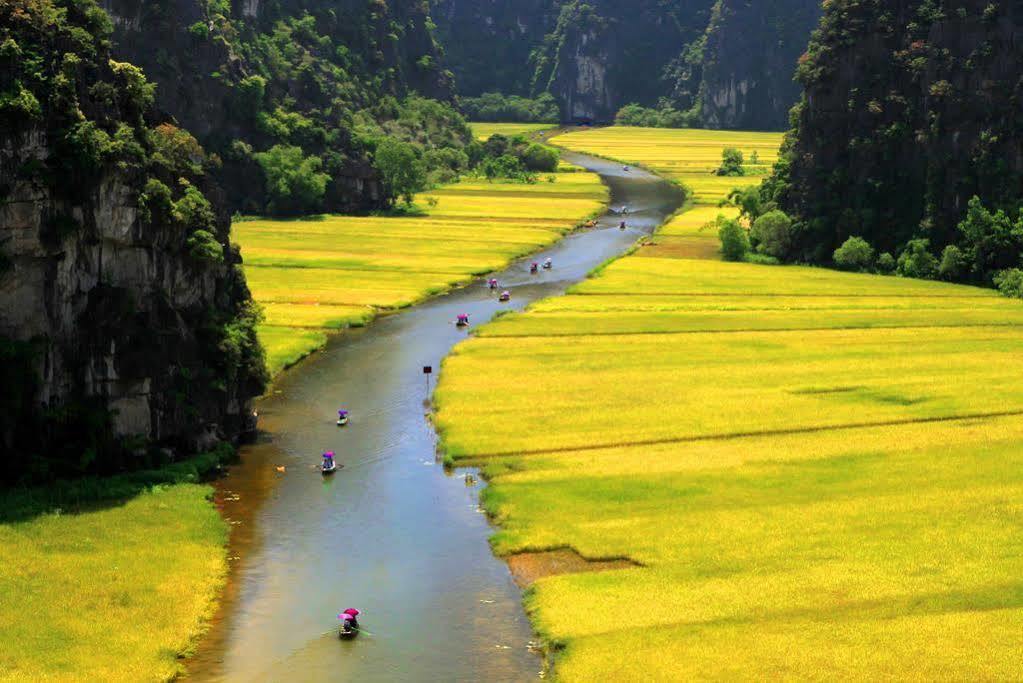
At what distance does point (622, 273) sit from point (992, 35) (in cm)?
3577

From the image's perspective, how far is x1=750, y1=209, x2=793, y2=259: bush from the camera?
126 m

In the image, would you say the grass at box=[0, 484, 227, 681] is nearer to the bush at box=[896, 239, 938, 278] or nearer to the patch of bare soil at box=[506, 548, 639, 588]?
the patch of bare soil at box=[506, 548, 639, 588]

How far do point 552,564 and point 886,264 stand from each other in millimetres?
79128

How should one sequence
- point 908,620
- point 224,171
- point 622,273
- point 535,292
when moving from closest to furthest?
point 908,620 → point 535,292 → point 622,273 → point 224,171

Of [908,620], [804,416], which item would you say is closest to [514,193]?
[804,416]

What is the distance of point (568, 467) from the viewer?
56.6 metres

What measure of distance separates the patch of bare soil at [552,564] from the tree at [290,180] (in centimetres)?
10980

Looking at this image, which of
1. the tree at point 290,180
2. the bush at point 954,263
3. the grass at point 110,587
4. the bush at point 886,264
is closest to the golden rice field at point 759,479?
the grass at point 110,587

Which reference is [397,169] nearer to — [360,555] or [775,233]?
[775,233]

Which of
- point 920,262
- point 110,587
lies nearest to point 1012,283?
point 920,262

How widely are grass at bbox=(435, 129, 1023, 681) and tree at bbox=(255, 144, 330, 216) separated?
65.5 metres

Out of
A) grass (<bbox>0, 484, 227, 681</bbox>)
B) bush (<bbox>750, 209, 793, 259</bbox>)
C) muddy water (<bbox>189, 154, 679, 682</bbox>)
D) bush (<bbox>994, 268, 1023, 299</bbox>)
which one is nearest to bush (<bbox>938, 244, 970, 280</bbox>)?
bush (<bbox>994, 268, 1023, 299</bbox>)

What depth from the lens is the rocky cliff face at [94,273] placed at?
164 feet

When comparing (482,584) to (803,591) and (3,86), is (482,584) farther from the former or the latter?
(3,86)
